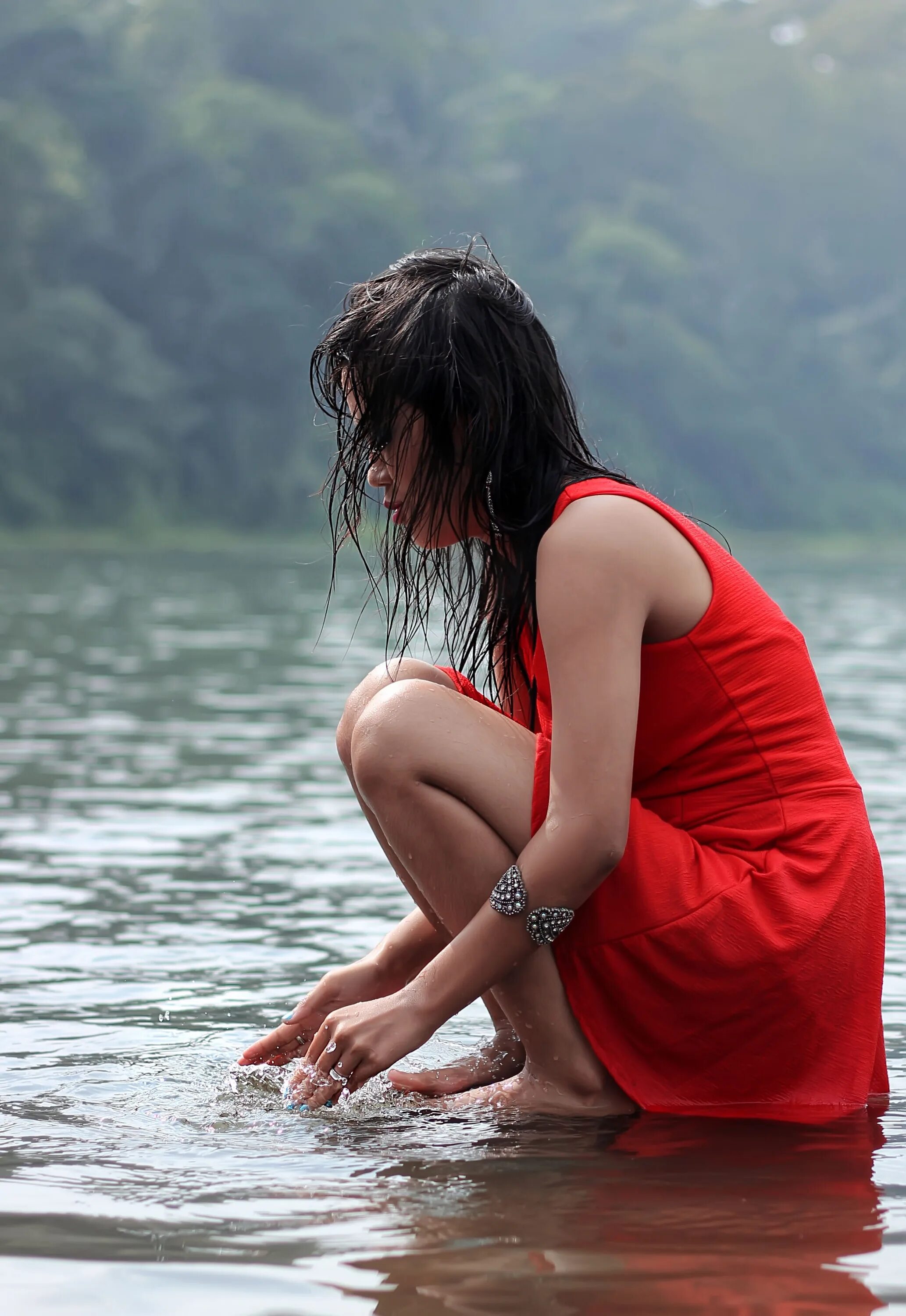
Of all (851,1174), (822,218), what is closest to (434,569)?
(851,1174)

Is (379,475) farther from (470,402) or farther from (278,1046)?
(278,1046)

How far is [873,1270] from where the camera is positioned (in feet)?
6.55

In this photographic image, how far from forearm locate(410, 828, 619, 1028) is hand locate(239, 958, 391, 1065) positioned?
39cm

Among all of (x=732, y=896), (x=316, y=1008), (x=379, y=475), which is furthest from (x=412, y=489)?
(x=316, y=1008)

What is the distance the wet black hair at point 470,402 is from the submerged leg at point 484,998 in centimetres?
19

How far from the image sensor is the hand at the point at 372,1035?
238cm

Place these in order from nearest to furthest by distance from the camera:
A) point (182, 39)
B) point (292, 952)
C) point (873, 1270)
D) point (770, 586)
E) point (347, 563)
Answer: point (873, 1270)
point (292, 952)
point (770, 586)
point (347, 563)
point (182, 39)

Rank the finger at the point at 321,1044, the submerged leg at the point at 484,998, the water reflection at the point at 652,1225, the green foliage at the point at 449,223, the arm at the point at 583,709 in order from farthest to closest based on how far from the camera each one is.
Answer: the green foliage at the point at 449,223 → the submerged leg at the point at 484,998 → the finger at the point at 321,1044 → the arm at the point at 583,709 → the water reflection at the point at 652,1225

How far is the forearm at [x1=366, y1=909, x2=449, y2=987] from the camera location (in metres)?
2.78

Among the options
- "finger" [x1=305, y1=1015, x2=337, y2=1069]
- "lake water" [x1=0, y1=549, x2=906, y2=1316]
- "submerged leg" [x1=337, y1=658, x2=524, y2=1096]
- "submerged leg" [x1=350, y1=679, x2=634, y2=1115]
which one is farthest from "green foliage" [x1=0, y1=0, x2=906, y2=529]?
"finger" [x1=305, y1=1015, x2=337, y2=1069]

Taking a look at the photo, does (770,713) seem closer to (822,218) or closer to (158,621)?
(158,621)

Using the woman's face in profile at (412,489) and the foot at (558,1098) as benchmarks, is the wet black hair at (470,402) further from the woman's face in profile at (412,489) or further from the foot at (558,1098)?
the foot at (558,1098)

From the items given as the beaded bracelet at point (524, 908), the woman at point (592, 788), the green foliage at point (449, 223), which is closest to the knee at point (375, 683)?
the woman at point (592, 788)

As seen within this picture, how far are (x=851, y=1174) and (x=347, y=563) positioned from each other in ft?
98.7
